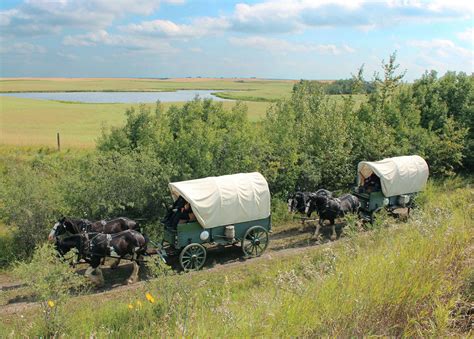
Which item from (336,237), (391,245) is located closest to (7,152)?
(336,237)

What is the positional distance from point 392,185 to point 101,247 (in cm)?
1078

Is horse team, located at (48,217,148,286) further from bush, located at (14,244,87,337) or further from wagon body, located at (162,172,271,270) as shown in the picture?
bush, located at (14,244,87,337)

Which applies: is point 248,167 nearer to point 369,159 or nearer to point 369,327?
point 369,159

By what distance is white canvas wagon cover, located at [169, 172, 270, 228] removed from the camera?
12.4m

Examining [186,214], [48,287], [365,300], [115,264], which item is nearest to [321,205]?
[186,214]

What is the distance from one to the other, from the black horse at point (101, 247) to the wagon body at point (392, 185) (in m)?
8.84

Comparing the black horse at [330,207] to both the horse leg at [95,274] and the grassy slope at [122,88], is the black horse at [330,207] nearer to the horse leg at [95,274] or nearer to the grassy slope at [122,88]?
the horse leg at [95,274]

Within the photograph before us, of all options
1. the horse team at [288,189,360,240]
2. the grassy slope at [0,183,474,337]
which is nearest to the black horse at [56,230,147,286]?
the grassy slope at [0,183,474,337]

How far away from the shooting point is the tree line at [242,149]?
589 inches

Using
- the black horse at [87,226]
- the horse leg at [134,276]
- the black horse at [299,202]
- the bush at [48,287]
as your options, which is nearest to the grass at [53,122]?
the black horse at [299,202]

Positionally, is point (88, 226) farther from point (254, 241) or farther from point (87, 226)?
point (254, 241)

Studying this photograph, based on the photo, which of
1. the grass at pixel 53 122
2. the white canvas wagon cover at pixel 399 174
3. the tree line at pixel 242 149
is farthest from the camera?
the grass at pixel 53 122

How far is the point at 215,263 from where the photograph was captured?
13.4 m

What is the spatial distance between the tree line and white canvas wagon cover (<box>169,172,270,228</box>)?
353 cm
